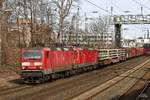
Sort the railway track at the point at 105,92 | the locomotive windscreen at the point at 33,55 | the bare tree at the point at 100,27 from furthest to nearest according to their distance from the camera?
the bare tree at the point at 100,27
the locomotive windscreen at the point at 33,55
the railway track at the point at 105,92

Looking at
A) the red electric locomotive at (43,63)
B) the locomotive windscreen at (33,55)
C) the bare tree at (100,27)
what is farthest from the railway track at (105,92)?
the bare tree at (100,27)

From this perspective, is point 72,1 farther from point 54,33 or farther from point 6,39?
point 6,39

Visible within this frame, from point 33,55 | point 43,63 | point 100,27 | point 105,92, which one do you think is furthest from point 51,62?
point 100,27

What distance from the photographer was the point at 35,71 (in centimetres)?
2952

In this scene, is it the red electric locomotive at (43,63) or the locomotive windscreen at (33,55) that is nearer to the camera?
the red electric locomotive at (43,63)

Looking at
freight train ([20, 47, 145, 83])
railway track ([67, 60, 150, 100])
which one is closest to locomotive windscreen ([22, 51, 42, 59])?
freight train ([20, 47, 145, 83])

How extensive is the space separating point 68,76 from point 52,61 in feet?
20.2

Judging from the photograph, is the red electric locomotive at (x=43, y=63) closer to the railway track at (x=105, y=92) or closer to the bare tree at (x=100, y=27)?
the railway track at (x=105, y=92)

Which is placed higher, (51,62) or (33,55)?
(33,55)

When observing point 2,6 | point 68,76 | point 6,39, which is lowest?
point 68,76

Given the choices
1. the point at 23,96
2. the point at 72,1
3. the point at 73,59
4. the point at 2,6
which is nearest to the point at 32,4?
the point at 72,1

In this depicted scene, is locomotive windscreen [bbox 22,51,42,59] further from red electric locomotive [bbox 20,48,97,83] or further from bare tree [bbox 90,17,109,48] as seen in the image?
bare tree [bbox 90,17,109,48]

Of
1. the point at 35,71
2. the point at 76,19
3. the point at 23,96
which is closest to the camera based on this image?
the point at 23,96

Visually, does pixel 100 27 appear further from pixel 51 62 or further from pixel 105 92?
pixel 105 92
